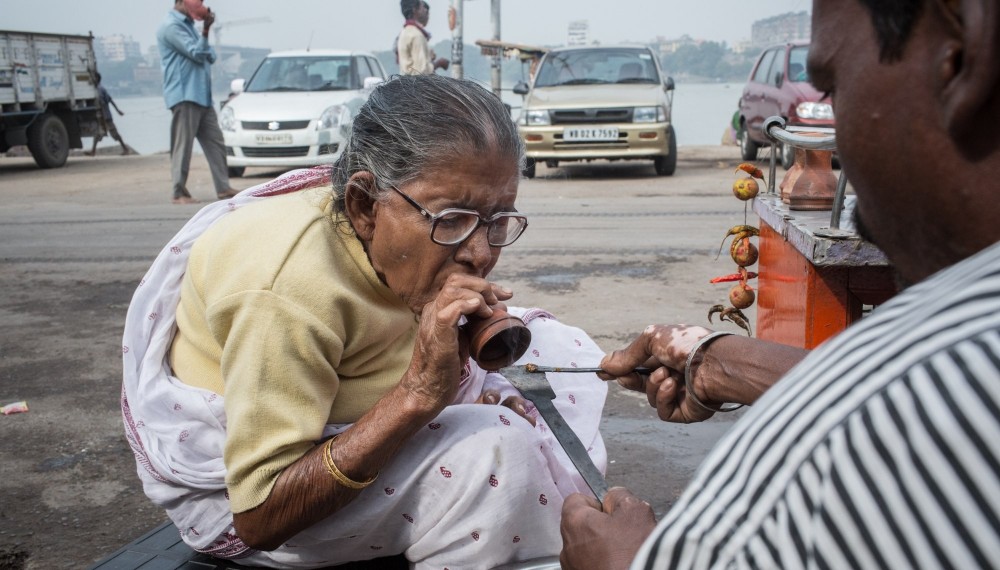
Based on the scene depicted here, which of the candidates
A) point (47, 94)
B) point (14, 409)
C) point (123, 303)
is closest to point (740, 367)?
point (14, 409)

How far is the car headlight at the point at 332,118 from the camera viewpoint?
10.7m

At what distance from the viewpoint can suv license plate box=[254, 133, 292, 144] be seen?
34.9 ft

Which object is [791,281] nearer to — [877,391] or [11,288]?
[877,391]

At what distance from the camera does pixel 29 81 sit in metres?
14.2

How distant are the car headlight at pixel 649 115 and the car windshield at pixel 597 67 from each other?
0.82m

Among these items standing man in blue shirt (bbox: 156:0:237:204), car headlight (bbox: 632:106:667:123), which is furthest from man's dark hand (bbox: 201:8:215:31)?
car headlight (bbox: 632:106:667:123)

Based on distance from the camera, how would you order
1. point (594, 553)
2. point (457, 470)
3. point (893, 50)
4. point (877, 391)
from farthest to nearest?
1. point (457, 470)
2. point (594, 553)
3. point (893, 50)
4. point (877, 391)

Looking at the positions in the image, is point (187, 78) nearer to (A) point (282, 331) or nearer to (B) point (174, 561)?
(B) point (174, 561)

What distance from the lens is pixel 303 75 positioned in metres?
11.6

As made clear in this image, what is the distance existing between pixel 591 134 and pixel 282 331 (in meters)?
9.30

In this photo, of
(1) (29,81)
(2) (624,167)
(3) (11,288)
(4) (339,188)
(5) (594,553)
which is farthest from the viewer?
(1) (29,81)

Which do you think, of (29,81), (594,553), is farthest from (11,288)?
(29,81)

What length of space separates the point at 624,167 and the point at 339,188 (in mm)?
10914

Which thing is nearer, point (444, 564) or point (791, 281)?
point (444, 564)
